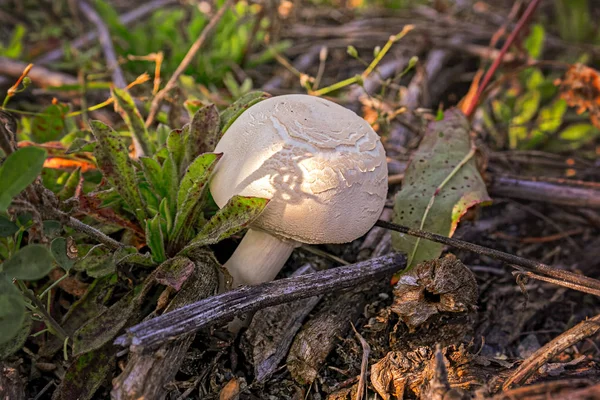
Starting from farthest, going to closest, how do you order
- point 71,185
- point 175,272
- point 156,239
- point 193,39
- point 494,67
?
point 193,39, point 494,67, point 71,185, point 156,239, point 175,272

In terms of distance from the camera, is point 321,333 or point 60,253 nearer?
point 60,253

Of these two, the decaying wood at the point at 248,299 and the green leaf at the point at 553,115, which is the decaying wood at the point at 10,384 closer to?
the decaying wood at the point at 248,299

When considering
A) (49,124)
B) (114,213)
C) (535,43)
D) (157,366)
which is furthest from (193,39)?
(157,366)

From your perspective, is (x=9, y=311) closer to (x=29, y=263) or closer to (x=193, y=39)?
(x=29, y=263)

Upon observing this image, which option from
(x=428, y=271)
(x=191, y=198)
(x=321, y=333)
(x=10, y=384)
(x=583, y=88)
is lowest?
(x=583, y=88)

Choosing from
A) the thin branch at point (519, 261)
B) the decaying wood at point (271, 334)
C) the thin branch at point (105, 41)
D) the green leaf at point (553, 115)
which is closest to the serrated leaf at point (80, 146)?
the decaying wood at point (271, 334)

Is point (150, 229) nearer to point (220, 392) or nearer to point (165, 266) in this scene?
point (165, 266)
